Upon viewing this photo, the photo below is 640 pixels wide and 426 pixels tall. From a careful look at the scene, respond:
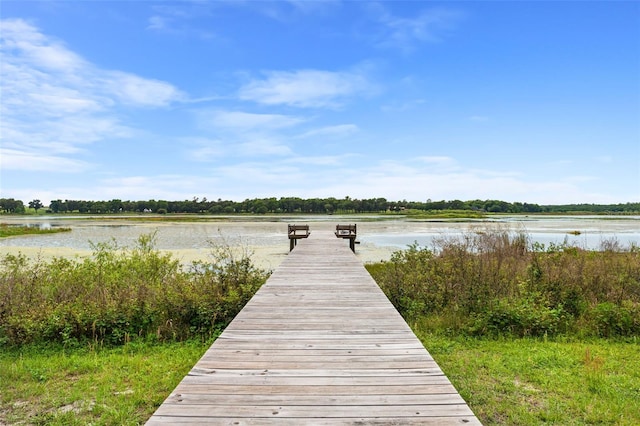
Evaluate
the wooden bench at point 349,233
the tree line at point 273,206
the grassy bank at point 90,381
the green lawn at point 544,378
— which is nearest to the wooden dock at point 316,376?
the green lawn at point 544,378

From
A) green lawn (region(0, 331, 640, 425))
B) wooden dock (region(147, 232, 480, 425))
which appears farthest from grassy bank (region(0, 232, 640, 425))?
wooden dock (region(147, 232, 480, 425))

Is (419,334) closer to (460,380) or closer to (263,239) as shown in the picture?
(460,380)

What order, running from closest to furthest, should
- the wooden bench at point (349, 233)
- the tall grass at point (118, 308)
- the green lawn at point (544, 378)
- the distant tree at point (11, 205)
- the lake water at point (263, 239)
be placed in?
1. the green lawn at point (544, 378)
2. the tall grass at point (118, 308)
3. the wooden bench at point (349, 233)
4. the lake water at point (263, 239)
5. the distant tree at point (11, 205)

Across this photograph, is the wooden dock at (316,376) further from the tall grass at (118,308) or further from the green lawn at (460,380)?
the tall grass at (118,308)

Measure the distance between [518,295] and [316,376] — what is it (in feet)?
22.5

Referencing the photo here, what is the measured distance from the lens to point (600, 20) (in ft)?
46.0

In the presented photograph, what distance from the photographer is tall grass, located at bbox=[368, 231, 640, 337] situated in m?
6.79

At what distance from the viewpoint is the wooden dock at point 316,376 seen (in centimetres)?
215

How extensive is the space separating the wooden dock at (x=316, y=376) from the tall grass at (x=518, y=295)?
10.6ft

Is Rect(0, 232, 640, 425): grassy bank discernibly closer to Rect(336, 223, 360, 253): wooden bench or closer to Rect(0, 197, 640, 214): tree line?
Rect(336, 223, 360, 253): wooden bench

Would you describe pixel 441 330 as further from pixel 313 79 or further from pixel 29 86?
pixel 313 79

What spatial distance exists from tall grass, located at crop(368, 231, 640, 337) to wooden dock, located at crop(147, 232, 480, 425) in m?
3.24

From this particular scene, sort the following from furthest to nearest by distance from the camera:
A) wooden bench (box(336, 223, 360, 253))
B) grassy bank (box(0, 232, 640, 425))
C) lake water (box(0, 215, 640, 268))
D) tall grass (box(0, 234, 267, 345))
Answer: lake water (box(0, 215, 640, 268)), wooden bench (box(336, 223, 360, 253)), tall grass (box(0, 234, 267, 345)), grassy bank (box(0, 232, 640, 425))

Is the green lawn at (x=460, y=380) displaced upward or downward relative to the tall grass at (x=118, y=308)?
downward
